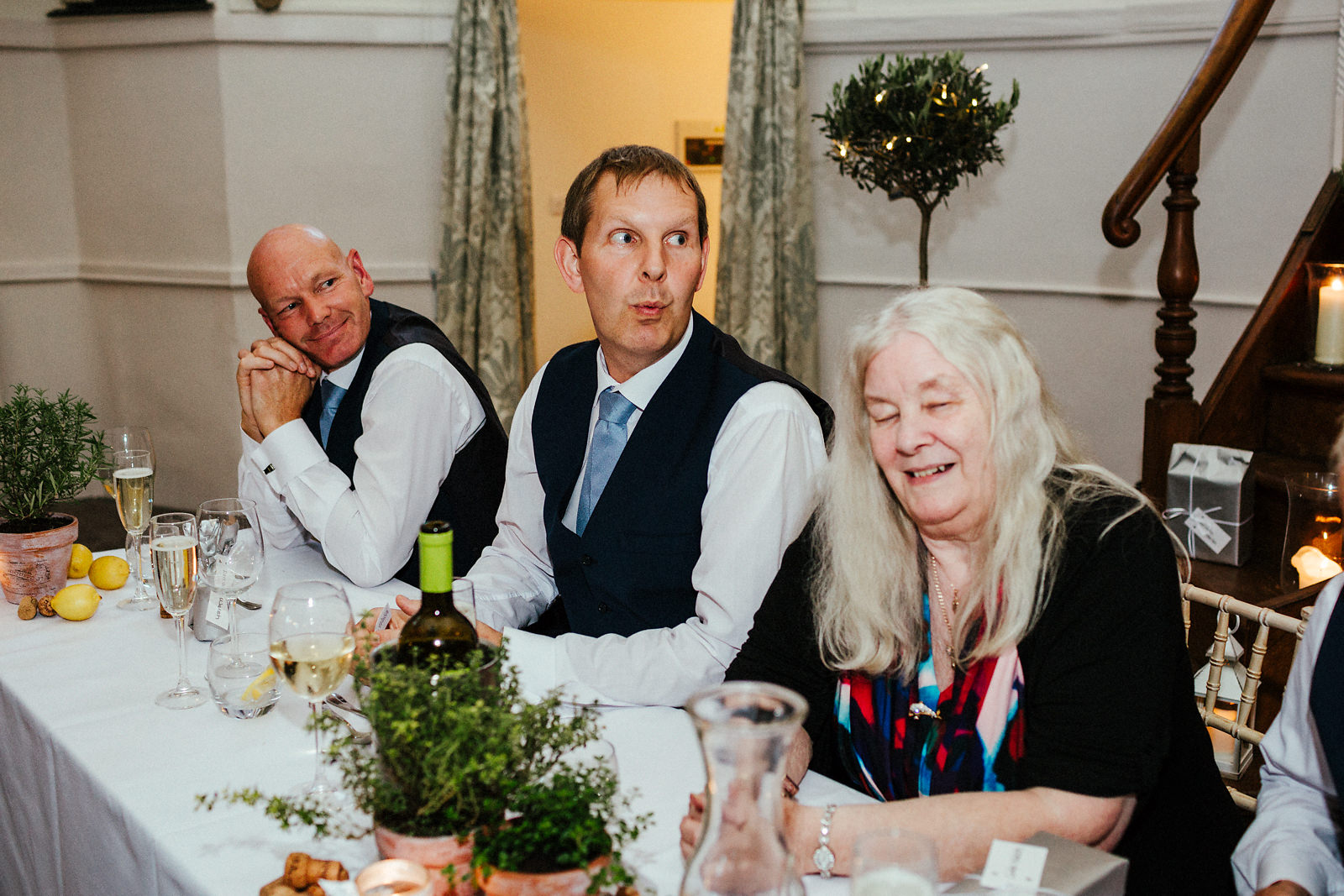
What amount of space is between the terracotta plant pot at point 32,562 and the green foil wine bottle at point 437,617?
0.96 metres

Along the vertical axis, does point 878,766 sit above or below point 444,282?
below

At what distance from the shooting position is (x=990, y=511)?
4.30 ft

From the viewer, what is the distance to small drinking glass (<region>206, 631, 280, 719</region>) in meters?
1.37

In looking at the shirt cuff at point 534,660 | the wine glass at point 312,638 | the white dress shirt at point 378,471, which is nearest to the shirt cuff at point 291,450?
the white dress shirt at point 378,471

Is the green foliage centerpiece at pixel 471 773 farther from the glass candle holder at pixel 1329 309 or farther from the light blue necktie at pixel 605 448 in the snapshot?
the glass candle holder at pixel 1329 309

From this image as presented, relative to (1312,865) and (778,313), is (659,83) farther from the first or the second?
(1312,865)

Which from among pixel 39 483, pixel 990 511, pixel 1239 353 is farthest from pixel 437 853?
pixel 1239 353

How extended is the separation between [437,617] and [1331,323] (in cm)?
257

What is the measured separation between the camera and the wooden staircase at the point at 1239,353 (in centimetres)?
271

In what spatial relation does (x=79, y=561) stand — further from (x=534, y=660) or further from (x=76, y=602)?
(x=534, y=660)

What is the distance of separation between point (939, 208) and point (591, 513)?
2.93m

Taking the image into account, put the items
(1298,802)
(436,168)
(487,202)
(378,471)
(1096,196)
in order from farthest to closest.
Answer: (436,168) → (487,202) → (1096,196) → (378,471) → (1298,802)

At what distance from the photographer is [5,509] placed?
1.78 meters

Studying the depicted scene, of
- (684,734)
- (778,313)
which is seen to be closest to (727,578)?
(684,734)
